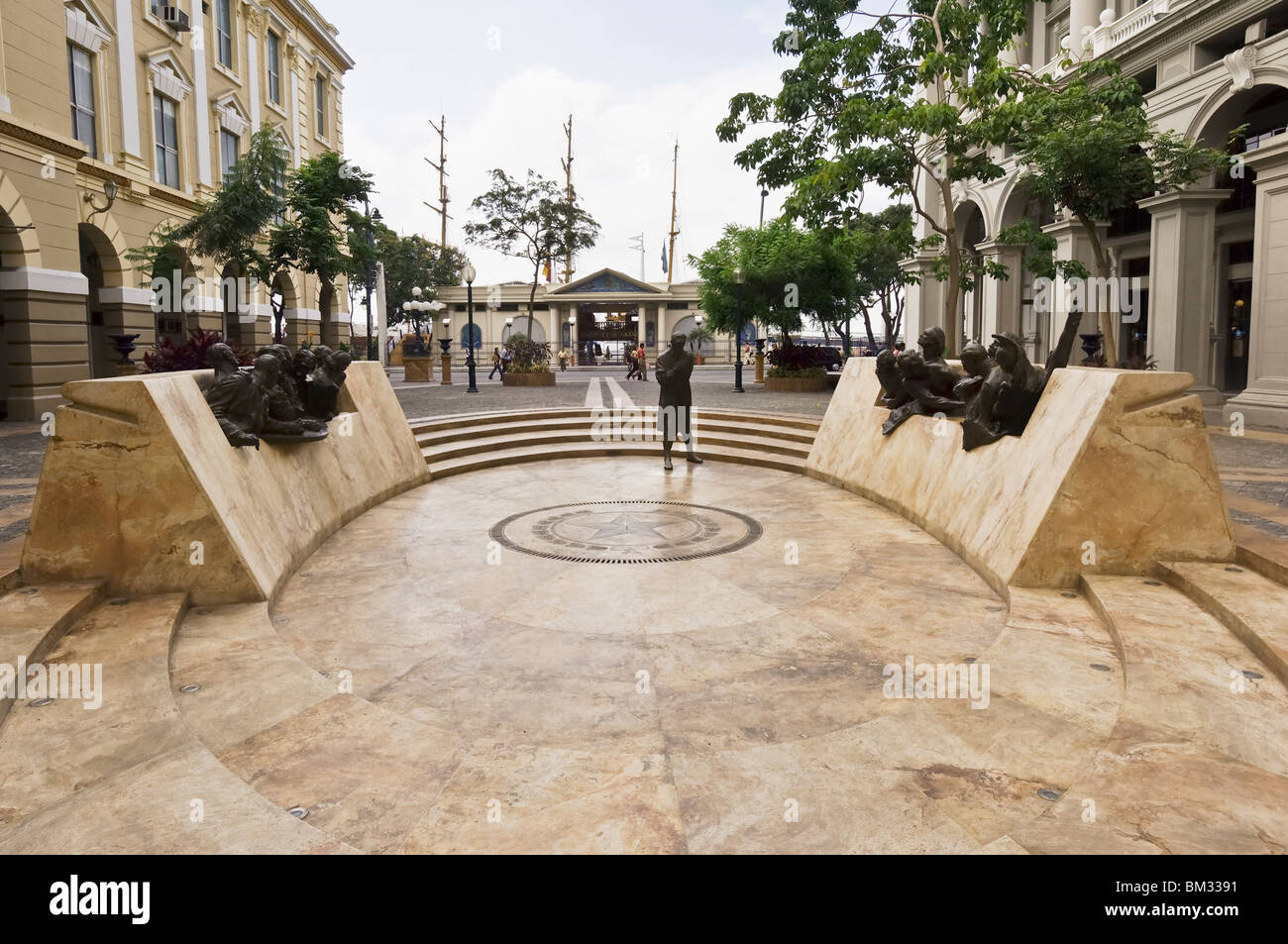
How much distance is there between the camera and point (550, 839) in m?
2.80

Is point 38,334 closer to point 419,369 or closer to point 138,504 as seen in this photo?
point 419,369

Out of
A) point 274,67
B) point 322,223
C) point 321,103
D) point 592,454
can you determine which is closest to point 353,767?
point 592,454

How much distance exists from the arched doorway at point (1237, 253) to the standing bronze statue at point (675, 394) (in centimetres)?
1236

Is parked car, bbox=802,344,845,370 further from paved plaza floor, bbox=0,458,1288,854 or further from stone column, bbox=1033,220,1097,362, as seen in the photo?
paved plaza floor, bbox=0,458,1288,854

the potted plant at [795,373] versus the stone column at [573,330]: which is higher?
the stone column at [573,330]

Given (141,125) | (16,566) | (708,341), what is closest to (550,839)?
(16,566)

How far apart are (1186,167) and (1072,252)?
16.7 feet

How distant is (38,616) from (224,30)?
89.1ft

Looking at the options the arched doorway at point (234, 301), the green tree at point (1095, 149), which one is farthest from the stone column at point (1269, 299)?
the arched doorway at point (234, 301)

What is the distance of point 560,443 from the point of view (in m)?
13.2

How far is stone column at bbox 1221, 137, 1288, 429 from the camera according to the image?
13.8m

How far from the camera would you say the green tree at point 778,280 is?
24.0 m

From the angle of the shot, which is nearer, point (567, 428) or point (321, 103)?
point (567, 428)

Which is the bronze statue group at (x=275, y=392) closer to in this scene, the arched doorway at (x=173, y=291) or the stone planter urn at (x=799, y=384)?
the arched doorway at (x=173, y=291)
